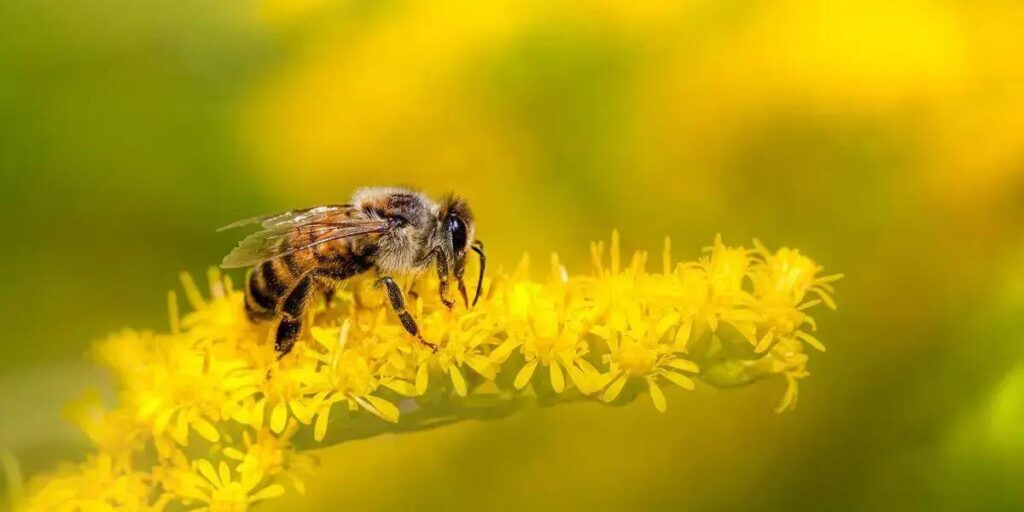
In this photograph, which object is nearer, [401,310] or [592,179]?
[401,310]

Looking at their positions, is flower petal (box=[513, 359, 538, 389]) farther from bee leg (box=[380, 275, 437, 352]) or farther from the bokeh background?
the bokeh background

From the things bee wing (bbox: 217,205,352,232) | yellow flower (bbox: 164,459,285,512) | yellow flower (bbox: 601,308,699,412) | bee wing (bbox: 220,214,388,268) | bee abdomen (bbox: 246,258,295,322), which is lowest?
yellow flower (bbox: 164,459,285,512)

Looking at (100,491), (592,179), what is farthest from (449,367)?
(592,179)

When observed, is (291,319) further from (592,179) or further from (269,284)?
(592,179)

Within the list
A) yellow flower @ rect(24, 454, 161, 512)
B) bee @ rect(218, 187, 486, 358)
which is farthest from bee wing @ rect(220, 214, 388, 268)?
yellow flower @ rect(24, 454, 161, 512)

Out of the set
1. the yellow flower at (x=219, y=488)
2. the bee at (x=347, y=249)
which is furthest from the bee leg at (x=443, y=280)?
the yellow flower at (x=219, y=488)

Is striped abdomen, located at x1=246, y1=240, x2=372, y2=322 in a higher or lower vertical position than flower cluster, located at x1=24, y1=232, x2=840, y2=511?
higher

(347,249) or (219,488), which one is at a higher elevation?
(347,249)
